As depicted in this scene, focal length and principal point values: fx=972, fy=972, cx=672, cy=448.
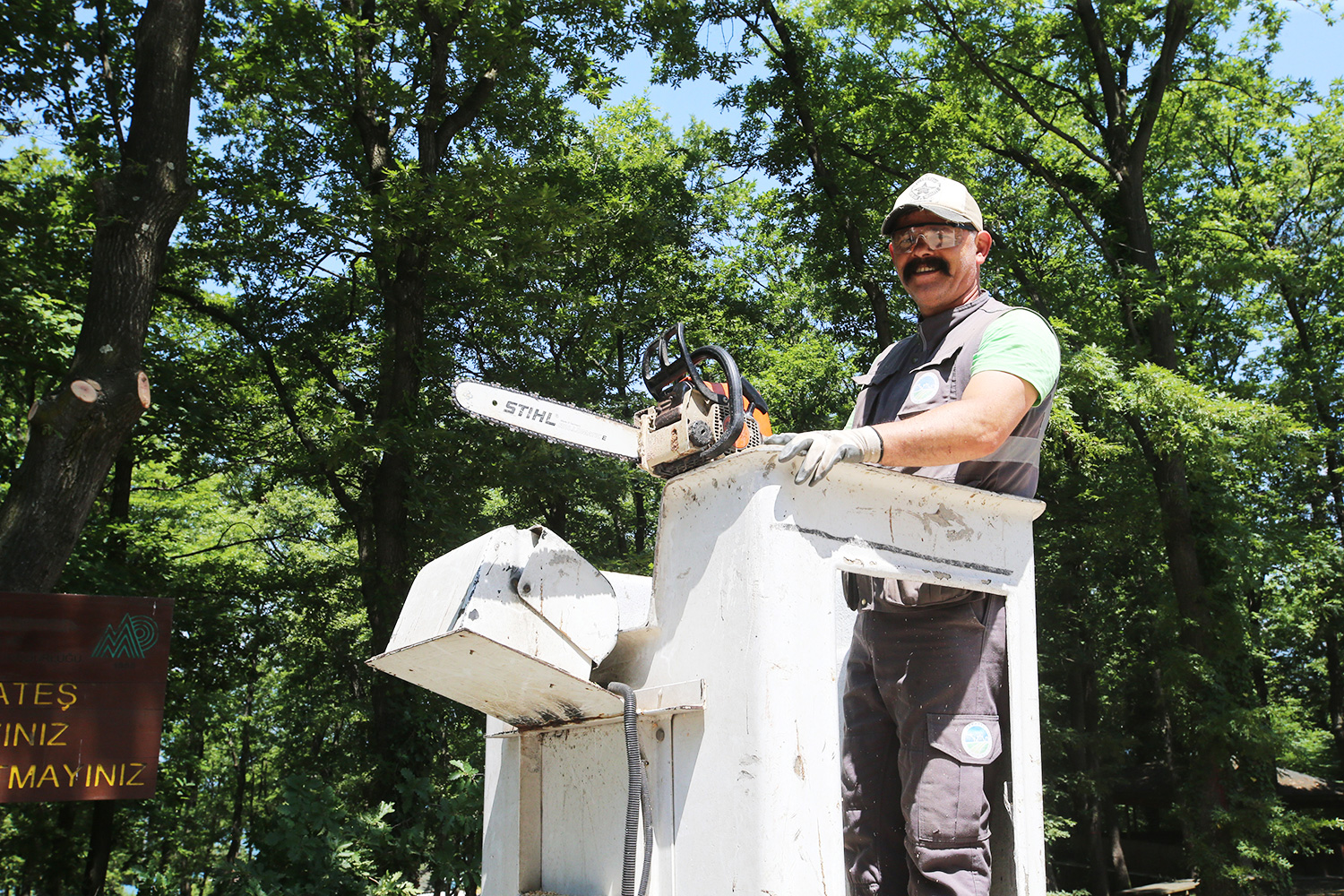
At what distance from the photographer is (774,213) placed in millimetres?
13227

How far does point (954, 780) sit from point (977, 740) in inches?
3.9

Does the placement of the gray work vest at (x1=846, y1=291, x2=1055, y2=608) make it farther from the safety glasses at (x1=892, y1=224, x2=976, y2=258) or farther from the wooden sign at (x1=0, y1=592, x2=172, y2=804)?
the wooden sign at (x1=0, y1=592, x2=172, y2=804)

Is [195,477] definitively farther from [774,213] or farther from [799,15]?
[799,15]

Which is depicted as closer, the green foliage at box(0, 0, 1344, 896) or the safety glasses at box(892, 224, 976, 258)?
the safety glasses at box(892, 224, 976, 258)

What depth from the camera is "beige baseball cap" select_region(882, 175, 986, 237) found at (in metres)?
2.23

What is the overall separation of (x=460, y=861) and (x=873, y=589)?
616 cm

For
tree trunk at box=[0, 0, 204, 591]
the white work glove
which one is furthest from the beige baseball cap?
tree trunk at box=[0, 0, 204, 591]

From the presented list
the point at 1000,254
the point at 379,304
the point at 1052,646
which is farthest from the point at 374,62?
the point at 1052,646

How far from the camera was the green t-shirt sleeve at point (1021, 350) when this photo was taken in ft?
6.58

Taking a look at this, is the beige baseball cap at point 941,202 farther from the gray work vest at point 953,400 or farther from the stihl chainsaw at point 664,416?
the stihl chainsaw at point 664,416

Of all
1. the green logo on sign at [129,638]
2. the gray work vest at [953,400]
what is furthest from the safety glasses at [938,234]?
the green logo on sign at [129,638]

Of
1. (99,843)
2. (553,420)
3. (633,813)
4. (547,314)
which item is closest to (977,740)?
(633,813)

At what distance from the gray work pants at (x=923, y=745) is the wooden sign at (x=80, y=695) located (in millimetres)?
4986

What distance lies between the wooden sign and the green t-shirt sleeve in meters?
5.50
